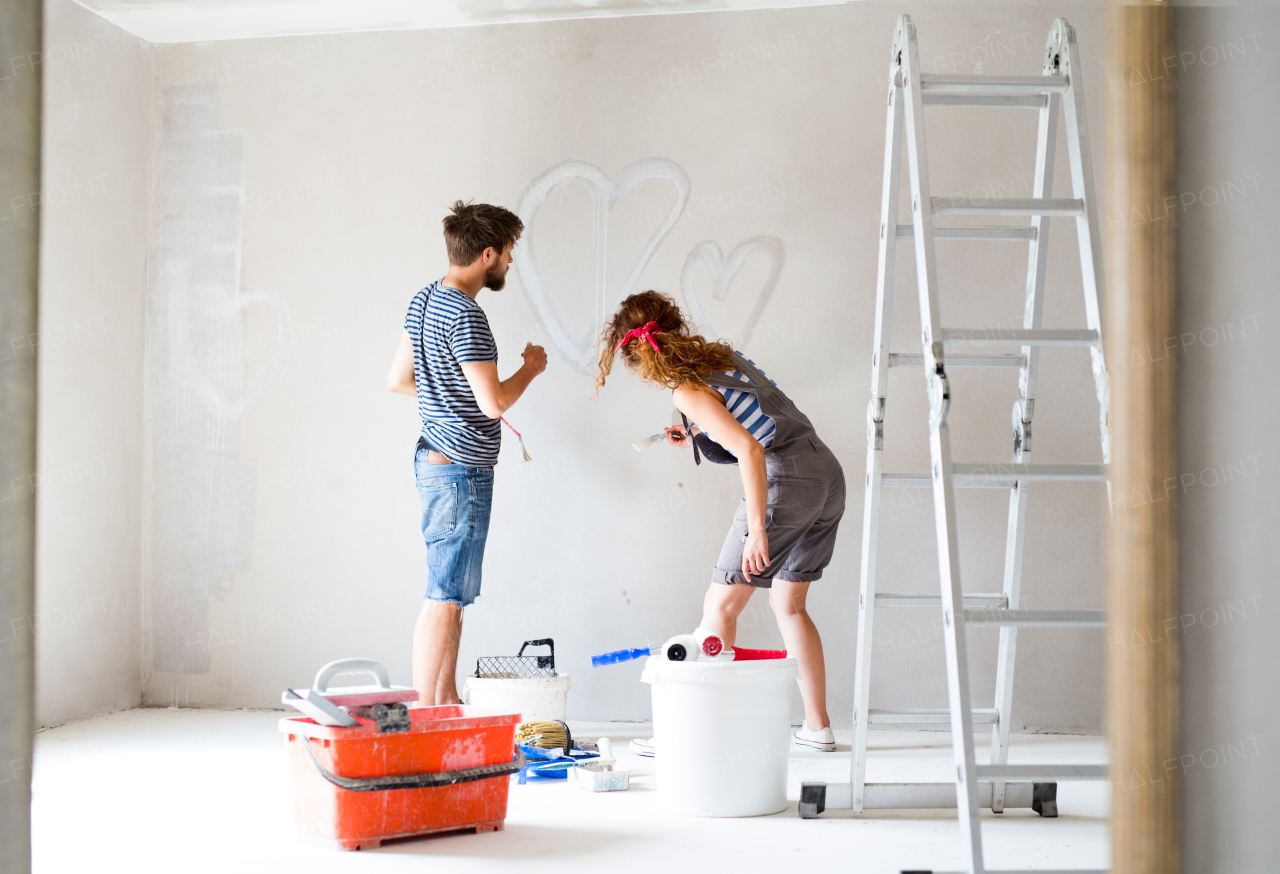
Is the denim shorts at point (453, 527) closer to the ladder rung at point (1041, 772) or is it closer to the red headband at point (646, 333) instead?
the red headband at point (646, 333)

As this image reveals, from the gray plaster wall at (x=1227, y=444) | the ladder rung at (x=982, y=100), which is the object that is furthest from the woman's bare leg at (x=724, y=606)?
the gray plaster wall at (x=1227, y=444)

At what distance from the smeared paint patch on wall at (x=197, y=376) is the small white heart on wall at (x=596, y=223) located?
897 mm

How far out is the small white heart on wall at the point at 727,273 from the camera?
3.33 m

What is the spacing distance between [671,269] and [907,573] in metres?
1.24

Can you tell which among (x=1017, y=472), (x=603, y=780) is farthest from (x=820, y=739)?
(x=1017, y=472)

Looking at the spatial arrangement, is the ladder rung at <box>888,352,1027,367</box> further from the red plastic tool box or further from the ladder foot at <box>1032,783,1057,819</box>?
the red plastic tool box

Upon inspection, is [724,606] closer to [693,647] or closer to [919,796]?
[693,647]

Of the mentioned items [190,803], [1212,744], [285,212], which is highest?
[285,212]

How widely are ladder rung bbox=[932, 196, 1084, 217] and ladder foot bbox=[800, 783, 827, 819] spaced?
3.93 feet

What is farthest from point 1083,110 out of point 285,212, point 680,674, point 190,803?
point 285,212

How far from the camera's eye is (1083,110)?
192 cm

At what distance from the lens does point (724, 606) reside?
8.80ft

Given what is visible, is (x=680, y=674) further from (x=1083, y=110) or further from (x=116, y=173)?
(x=116, y=173)

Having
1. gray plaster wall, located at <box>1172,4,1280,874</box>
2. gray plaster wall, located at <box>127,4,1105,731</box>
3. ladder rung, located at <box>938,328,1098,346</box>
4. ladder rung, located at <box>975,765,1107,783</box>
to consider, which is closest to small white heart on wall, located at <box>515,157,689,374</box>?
gray plaster wall, located at <box>127,4,1105,731</box>
